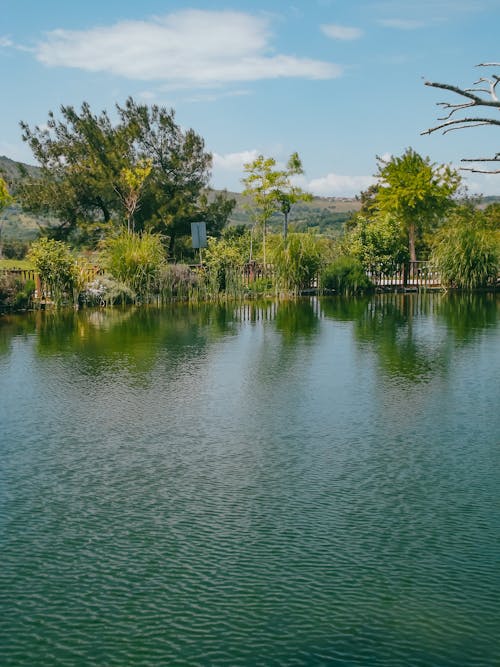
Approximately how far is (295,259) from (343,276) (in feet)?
6.72

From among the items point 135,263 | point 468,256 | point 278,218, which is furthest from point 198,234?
point 278,218

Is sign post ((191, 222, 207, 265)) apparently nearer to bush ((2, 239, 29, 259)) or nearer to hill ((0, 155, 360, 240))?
hill ((0, 155, 360, 240))

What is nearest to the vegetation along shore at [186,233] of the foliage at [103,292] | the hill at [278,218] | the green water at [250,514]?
the foliage at [103,292]

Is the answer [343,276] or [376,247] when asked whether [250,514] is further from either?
[376,247]

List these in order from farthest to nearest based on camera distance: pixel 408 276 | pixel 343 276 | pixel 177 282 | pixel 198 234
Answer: pixel 408 276 → pixel 198 234 → pixel 343 276 → pixel 177 282

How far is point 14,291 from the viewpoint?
66.6ft

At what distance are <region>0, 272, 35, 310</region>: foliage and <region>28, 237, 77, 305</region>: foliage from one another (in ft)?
1.48

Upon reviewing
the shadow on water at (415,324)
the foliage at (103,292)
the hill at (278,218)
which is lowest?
the shadow on water at (415,324)

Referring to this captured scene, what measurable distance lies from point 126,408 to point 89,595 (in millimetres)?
4588

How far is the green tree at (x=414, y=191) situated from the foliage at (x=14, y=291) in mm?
14868

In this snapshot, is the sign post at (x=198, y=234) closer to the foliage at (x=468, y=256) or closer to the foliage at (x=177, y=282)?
the foliage at (x=177, y=282)

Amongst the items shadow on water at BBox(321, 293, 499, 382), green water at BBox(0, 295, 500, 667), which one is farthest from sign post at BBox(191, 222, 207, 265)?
green water at BBox(0, 295, 500, 667)

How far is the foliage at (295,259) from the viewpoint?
24.4 m

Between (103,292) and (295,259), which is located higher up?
(295,259)
